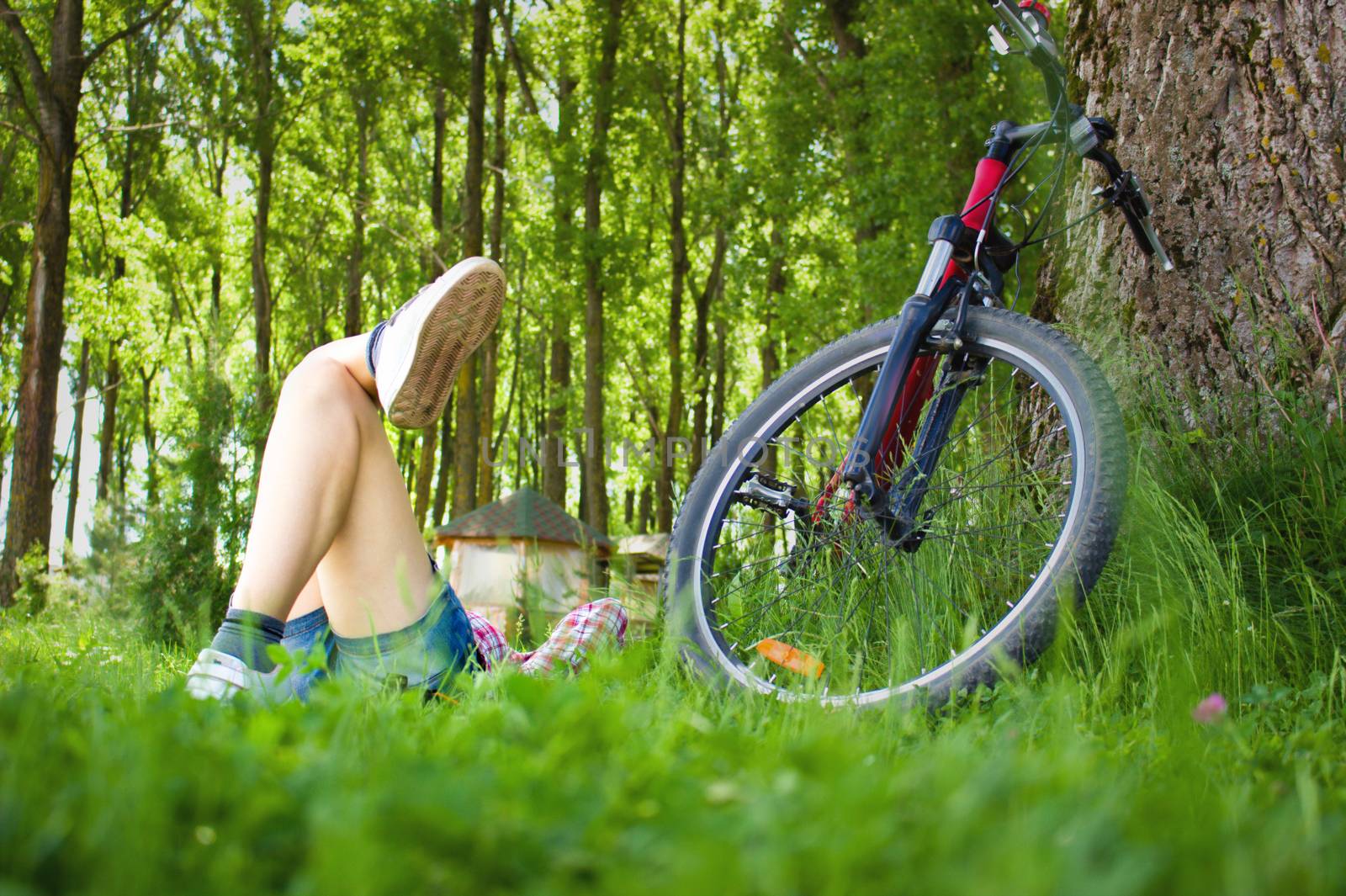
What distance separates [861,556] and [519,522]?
9.11m

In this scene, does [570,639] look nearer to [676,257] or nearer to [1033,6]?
[1033,6]

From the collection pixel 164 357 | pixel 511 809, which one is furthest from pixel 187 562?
pixel 164 357

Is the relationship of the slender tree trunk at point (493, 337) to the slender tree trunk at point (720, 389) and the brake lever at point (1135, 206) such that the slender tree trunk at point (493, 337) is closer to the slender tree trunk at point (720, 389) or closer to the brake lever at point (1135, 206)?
the slender tree trunk at point (720, 389)

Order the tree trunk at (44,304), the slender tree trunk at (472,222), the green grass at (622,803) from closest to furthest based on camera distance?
the green grass at (622,803)
the tree trunk at (44,304)
the slender tree trunk at (472,222)

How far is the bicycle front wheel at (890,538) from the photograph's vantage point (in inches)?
72.9

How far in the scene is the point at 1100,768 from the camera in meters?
1.19

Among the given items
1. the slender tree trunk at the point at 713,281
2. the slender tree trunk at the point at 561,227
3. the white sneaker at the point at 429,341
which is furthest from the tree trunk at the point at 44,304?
the slender tree trunk at the point at 713,281

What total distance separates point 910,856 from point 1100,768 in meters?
0.61

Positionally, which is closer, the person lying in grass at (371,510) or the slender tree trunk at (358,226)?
the person lying in grass at (371,510)

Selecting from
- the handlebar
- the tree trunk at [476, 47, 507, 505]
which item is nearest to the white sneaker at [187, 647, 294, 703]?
the handlebar

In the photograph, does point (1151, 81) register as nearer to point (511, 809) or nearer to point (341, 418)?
point (341, 418)

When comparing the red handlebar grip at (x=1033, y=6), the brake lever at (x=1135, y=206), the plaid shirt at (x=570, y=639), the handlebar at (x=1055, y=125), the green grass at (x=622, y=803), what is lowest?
the plaid shirt at (x=570, y=639)

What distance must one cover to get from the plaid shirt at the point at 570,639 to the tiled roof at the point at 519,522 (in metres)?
8.05

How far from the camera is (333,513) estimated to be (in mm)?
2137
